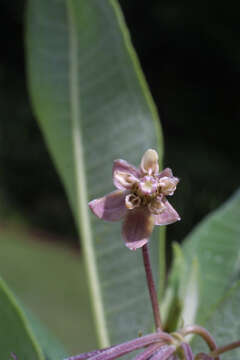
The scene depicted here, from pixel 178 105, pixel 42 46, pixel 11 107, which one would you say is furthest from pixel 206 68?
pixel 42 46

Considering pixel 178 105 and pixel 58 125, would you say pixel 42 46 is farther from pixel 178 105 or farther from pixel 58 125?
pixel 178 105

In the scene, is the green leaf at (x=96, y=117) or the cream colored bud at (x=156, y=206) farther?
the green leaf at (x=96, y=117)

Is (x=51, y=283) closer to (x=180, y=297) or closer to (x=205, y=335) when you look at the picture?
(x=180, y=297)

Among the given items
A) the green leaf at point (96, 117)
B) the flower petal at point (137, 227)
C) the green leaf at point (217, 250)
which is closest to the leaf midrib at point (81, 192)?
the green leaf at point (96, 117)

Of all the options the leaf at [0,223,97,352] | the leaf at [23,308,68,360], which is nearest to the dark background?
the leaf at [0,223,97,352]

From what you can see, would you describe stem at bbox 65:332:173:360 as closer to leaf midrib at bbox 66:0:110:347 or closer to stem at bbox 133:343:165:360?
stem at bbox 133:343:165:360

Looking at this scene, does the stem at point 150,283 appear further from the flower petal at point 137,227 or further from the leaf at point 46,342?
the leaf at point 46,342
